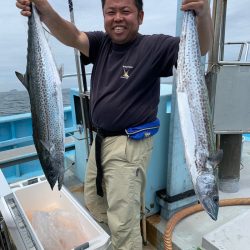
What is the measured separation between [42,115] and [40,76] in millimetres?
227

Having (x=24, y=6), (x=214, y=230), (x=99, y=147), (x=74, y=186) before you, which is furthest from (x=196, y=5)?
(x=74, y=186)

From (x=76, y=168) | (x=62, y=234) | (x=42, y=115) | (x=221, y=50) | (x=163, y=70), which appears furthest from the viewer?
(x=76, y=168)

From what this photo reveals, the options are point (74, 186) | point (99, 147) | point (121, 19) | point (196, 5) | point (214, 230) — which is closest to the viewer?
point (196, 5)

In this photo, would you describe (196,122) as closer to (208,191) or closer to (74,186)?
(208,191)

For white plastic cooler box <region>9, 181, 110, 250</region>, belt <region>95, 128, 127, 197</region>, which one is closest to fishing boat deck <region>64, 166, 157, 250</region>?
white plastic cooler box <region>9, 181, 110, 250</region>

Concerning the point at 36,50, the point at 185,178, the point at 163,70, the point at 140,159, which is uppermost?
the point at 36,50

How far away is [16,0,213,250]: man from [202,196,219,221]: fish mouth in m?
0.77

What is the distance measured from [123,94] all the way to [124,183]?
679mm

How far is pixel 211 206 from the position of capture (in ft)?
4.98

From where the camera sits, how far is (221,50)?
300 cm

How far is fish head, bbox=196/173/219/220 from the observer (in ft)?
4.91

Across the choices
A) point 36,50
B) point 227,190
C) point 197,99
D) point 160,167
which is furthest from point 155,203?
Answer: point 36,50

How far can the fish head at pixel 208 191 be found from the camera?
1497 mm

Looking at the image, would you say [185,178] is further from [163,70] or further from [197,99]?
[197,99]
